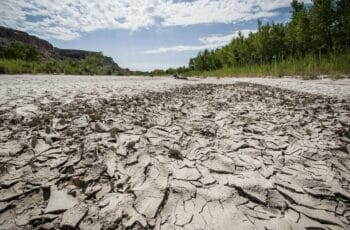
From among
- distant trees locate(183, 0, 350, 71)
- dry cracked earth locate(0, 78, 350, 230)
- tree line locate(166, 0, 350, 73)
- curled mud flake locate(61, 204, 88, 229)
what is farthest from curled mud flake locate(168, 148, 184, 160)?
distant trees locate(183, 0, 350, 71)

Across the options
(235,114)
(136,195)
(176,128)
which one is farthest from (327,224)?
(235,114)

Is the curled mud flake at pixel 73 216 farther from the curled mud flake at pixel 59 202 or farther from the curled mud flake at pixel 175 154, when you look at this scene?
the curled mud flake at pixel 175 154

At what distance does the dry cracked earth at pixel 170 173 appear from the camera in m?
1.29

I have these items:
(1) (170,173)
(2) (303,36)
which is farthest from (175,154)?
(2) (303,36)

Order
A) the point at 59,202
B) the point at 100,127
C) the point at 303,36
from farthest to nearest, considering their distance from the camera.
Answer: the point at 303,36
the point at 100,127
the point at 59,202

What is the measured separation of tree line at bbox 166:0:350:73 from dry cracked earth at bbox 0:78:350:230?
17788 millimetres

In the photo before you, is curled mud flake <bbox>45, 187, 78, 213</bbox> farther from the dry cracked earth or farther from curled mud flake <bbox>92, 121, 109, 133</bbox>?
curled mud flake <bbox>92, 121, 109, 133</bbox>

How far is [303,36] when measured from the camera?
22.1m

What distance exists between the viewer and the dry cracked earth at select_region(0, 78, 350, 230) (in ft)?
4.24

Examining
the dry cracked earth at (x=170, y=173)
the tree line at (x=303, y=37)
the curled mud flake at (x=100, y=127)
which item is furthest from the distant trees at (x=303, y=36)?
the curled mud flake at (x=100, y=127)

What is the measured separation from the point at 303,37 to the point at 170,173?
26.9m

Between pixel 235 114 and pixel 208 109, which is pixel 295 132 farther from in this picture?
pixel 208 109

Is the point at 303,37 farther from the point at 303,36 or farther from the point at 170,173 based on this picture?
the point at 170,173

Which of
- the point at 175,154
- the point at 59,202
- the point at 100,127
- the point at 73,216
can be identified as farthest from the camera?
the point at 100,127
